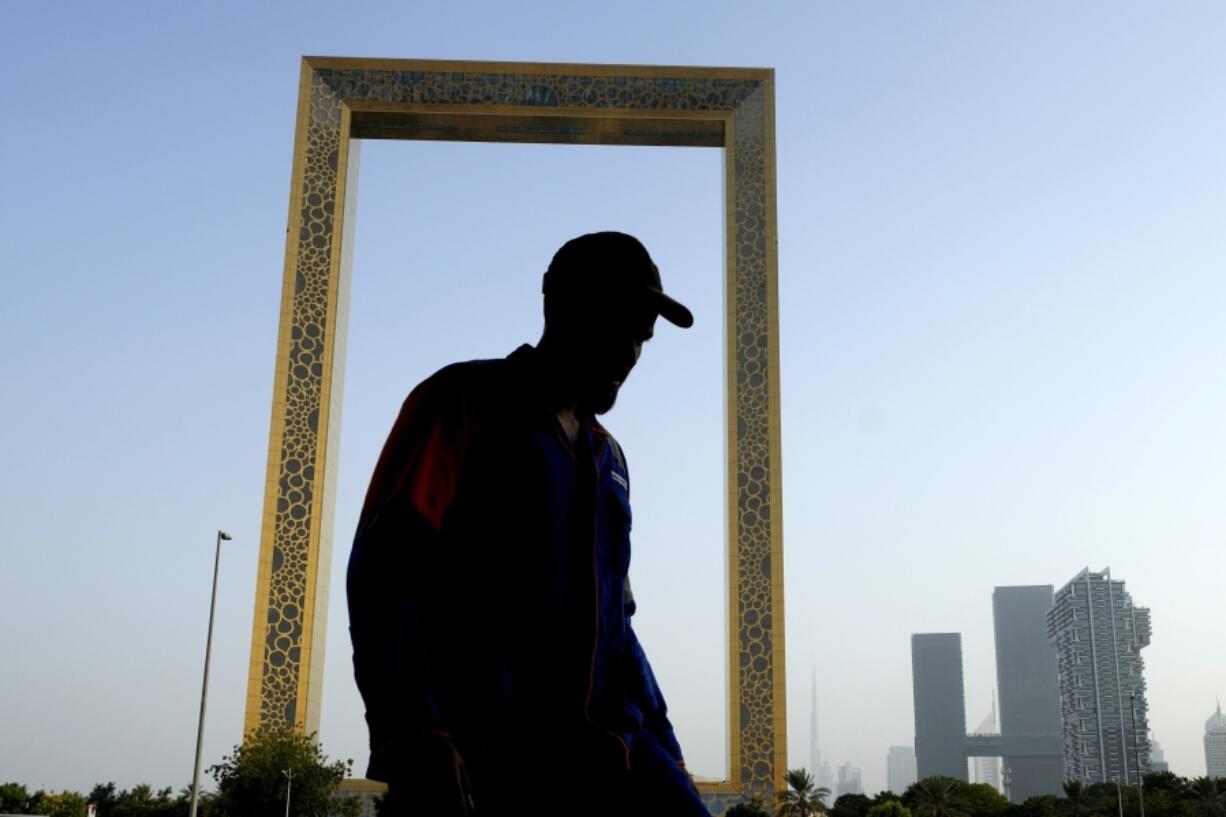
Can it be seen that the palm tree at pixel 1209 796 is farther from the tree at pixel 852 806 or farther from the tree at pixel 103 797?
the tree at pixel 103 797

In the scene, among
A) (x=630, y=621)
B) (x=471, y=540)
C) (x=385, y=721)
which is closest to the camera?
(x=385, y=721)

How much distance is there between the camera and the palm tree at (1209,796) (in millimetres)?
33312

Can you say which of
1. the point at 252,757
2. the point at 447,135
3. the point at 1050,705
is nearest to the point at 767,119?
the point at 447,135

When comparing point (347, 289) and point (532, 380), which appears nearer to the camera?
point (532, 380)

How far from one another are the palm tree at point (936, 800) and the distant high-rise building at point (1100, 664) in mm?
54893

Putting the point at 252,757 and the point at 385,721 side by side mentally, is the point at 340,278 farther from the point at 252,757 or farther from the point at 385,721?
the point at 385,721

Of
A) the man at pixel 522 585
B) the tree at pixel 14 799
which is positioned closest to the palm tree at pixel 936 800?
the tree at pixel 14 799

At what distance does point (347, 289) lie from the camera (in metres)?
24.8

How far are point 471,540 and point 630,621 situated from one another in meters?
0.30

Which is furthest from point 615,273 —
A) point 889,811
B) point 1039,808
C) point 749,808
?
point 1039,808

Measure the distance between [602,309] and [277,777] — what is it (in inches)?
826

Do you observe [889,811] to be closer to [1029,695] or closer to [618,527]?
[618,527]

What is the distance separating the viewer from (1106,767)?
274 ft

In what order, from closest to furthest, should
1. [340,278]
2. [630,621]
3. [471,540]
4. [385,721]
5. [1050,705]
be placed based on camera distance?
1. [385,721]
2. [471,540]
3. [630,621]
4. [340,278]
5. [1050,705]
